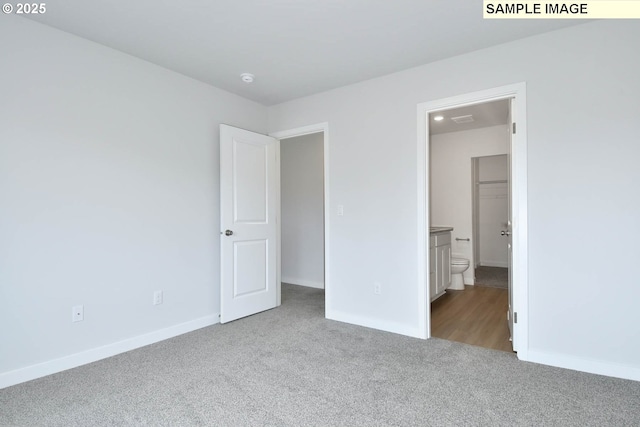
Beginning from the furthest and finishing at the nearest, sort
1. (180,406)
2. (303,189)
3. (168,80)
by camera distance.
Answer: (303,189) → (168,80) → (180,406)

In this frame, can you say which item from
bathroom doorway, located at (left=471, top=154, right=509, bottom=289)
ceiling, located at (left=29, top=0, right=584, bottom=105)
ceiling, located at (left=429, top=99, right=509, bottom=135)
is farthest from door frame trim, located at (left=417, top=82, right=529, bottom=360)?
bathroom doorway, located at (left=471, top=154, right=509, bottom=289)

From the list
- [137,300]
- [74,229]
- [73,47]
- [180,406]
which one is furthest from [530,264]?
[73,47]

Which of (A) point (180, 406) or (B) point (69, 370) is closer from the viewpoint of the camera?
(A) point (180, 406)

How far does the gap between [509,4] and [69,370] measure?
12.8ft

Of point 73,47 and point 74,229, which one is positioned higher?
point 73,47

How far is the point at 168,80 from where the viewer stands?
3107 millimetres

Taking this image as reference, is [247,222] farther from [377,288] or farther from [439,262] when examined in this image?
[439,262]

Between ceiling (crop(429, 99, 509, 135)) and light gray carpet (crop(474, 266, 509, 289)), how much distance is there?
2.41 metres

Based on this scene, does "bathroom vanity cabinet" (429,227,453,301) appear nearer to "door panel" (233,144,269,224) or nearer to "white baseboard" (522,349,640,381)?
"white baseboard" (522,349,640,381)

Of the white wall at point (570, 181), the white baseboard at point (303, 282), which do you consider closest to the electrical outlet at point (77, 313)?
the white wall at point (570, 181)

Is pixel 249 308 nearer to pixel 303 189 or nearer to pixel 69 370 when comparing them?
pixel 69 370

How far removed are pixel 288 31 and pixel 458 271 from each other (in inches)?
152

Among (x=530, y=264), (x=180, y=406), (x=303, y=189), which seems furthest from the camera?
(x=303, y=189)

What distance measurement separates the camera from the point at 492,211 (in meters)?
7.01
